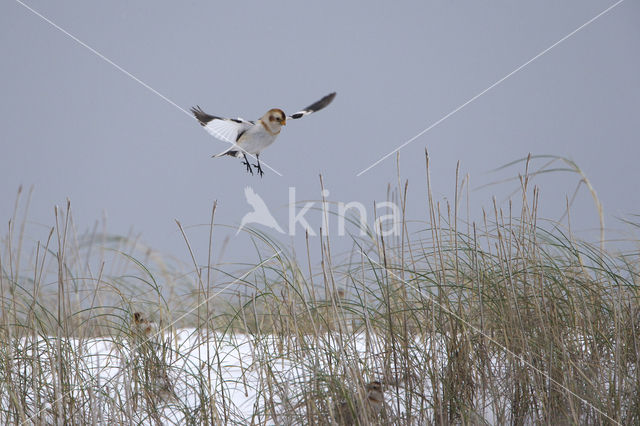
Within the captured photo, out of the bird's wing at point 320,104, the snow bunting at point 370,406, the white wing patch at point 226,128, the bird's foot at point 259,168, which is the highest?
the bird's wing at point 320,104

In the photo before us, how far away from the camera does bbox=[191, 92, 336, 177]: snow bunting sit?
75.9 inches

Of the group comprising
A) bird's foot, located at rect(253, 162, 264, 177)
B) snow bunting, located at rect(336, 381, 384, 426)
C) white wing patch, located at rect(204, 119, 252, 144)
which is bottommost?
snow bunting, located at rect(336, 381, 384, 426)

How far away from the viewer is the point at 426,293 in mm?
1751

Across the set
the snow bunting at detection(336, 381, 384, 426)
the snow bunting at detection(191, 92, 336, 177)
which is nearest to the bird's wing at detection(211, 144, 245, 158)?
the snow bunting at detection(191, 92, 336, 177)

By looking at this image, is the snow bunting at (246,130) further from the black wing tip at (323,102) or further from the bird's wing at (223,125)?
the black wing tip at (323,102)

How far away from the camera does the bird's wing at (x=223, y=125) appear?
1931mm

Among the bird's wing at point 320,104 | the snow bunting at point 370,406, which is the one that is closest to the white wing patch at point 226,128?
the bird's wing at point 320,104

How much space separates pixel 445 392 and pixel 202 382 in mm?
557

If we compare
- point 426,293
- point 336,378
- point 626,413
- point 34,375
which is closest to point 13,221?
point 34,375

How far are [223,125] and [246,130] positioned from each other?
71 millimetres

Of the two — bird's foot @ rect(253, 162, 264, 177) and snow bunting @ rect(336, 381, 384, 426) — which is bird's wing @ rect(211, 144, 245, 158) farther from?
snow bunting @ rect(336, 381, 384, 426)

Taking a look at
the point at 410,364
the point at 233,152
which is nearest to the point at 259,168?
the point at 233,152

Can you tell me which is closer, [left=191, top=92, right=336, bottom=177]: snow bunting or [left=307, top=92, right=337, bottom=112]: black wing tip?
[left=191, top=92, right=336, bottom=177]: snow bunting

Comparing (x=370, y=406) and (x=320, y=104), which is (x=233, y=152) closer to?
(x=320, y=104)
